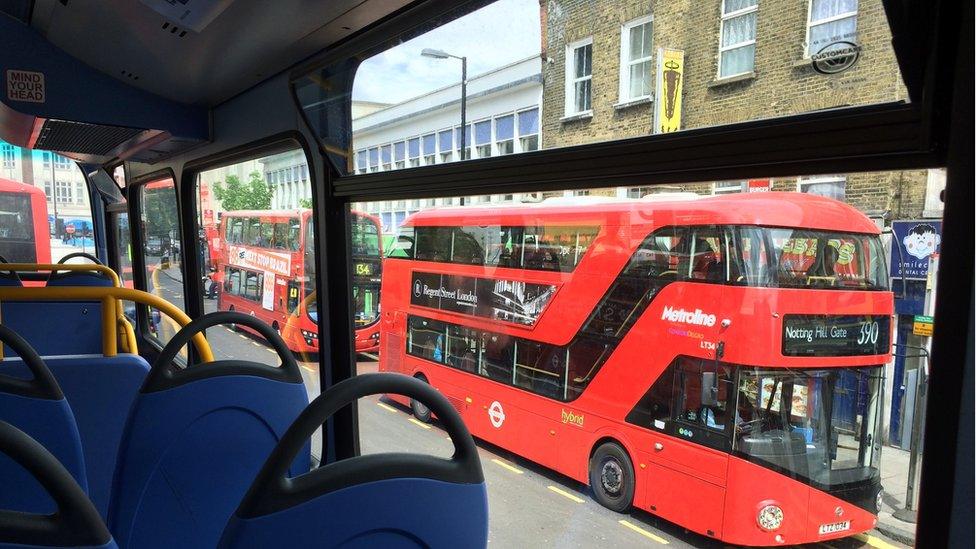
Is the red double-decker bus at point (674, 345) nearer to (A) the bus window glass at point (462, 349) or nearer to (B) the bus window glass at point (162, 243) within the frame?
(A) the bus window glass at point (462, 349)

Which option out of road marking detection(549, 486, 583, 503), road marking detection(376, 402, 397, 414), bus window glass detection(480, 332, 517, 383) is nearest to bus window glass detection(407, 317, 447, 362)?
bus window glass detection(480, 332, 517, 383)

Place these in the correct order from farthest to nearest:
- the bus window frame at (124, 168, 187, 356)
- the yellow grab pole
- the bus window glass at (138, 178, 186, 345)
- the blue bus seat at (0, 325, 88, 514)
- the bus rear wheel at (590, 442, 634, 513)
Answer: the bus window frame at (124, 168, 187, 356) < the bus window glass at (138, 178, 186, 345) < the bus rear wheel at (590, 442, 634, 513) < the yellow grab pole < the blue bus seat at (0, 325, 88, 514)

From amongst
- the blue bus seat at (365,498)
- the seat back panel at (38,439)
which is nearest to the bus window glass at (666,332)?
the blue bus seat at (365,498)

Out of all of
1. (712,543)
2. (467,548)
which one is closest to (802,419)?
(712,543)

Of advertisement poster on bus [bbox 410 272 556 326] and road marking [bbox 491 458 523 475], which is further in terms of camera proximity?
advertisement poster on bus [bbox 410 272 556 326]

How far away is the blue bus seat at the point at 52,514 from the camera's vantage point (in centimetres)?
81

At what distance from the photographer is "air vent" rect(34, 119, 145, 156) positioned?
129 inches

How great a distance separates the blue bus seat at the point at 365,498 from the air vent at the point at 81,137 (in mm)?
3008

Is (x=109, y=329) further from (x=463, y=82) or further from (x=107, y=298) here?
(x=463, y=82)

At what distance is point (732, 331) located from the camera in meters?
2.17

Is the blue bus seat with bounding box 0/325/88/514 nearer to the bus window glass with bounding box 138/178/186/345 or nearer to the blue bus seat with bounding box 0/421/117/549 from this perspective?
the blue bus seat with bounding box 0/421/117/549

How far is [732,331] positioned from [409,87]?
1.46 meters

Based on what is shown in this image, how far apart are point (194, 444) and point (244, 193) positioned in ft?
8.23

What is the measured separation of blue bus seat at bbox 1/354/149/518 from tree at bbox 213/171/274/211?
Answer: 5.17 ft
